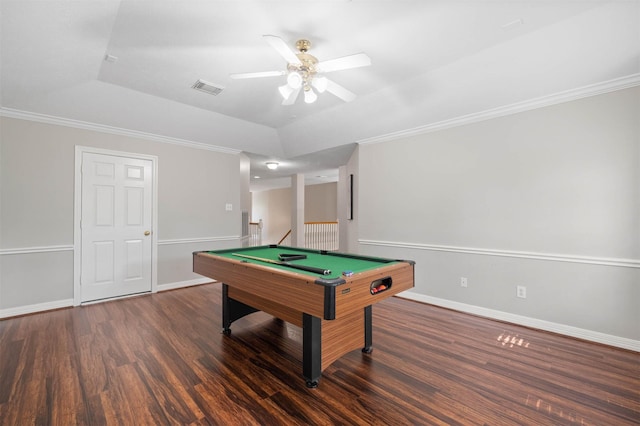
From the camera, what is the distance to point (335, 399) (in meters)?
1.88

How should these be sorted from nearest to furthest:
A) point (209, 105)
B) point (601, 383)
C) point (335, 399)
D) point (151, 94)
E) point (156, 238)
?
point (335, 399) → point (601, 383) → point (151, 94) → point (209, 105) → point (156, 238)

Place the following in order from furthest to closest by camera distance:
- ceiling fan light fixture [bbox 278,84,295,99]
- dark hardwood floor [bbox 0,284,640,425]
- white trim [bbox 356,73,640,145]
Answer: white trim [bbox 356,73,640,145] → ceiling fan light fixture [bbox 278,84,295,99] → dark hardwood floor [bbox 0,284,640,425]

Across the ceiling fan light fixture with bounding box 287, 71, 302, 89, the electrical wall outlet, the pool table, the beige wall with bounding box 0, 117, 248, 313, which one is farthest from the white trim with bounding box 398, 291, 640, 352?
the beige wall with bounding box 0, 117, 248, 313

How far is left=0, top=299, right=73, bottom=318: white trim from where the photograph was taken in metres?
3.34

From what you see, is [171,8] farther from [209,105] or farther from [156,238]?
[156,238]

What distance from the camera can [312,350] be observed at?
2021mm

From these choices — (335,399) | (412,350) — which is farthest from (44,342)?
(412,350)

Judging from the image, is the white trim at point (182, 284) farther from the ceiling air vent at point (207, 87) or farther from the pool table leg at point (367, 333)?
the pool table leg at point (367, 333)

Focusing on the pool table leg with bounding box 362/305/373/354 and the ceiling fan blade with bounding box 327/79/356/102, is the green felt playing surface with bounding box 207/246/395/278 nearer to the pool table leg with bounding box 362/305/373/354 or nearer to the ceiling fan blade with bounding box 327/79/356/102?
the pool table leg with bounding box 362/305/373/354

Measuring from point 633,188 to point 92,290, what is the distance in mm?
6166

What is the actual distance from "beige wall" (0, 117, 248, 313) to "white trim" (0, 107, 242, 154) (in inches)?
A: 2.1

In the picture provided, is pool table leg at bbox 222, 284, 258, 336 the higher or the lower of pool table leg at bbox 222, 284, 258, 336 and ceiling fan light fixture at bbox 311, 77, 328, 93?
the lower

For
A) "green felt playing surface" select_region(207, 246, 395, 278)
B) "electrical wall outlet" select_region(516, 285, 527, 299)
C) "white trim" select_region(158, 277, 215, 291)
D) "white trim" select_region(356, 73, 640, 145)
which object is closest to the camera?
"green felt playing surface" select_region(207, 246, 395, 278)

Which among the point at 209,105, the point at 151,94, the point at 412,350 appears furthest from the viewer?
the point at 209,105
